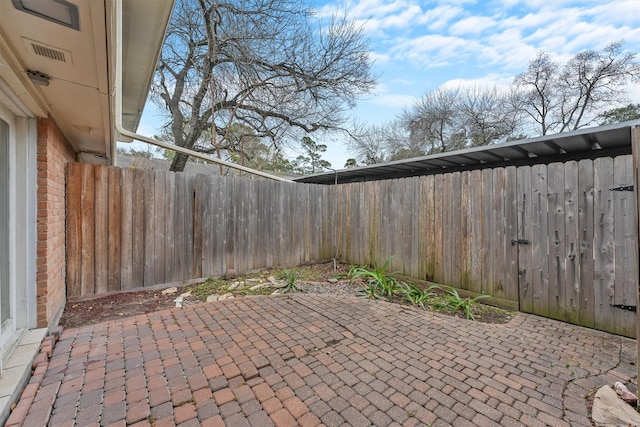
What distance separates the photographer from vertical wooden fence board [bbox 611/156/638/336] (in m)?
2.71

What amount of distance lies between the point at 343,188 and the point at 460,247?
2814 mm

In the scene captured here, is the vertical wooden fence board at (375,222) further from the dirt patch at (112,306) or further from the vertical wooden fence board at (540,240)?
the dirt patch at (112,306)

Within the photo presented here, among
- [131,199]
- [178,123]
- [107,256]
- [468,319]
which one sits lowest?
[468,319]

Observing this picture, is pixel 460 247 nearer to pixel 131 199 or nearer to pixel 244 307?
pixel 244 307

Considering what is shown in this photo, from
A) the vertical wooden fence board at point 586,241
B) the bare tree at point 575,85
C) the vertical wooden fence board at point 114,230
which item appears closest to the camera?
the vertical wooden fence board at point 586,241

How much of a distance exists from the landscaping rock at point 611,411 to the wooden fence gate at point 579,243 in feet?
4.72

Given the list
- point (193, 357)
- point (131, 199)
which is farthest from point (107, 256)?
point (193, 357)

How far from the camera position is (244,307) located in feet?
11.3

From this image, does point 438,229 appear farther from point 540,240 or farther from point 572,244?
point 572,244

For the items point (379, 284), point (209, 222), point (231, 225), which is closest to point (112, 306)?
point (209, 222)

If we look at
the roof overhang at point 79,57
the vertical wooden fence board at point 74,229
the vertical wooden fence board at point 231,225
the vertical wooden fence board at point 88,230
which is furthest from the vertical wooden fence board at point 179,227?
the roof overhang at point 79,57

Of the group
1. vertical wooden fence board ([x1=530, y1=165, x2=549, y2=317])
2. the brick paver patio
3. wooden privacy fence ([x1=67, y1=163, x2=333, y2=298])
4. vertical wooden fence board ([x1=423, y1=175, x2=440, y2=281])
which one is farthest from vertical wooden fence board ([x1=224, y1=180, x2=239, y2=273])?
vertical wooden fence board ([x1=530, y1=165, x2=549, y2=317])

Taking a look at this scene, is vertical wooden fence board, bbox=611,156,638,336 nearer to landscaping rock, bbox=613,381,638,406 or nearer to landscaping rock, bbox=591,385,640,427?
landscaping rock, bbox=613,381,638,406

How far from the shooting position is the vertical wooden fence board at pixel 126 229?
385cm
